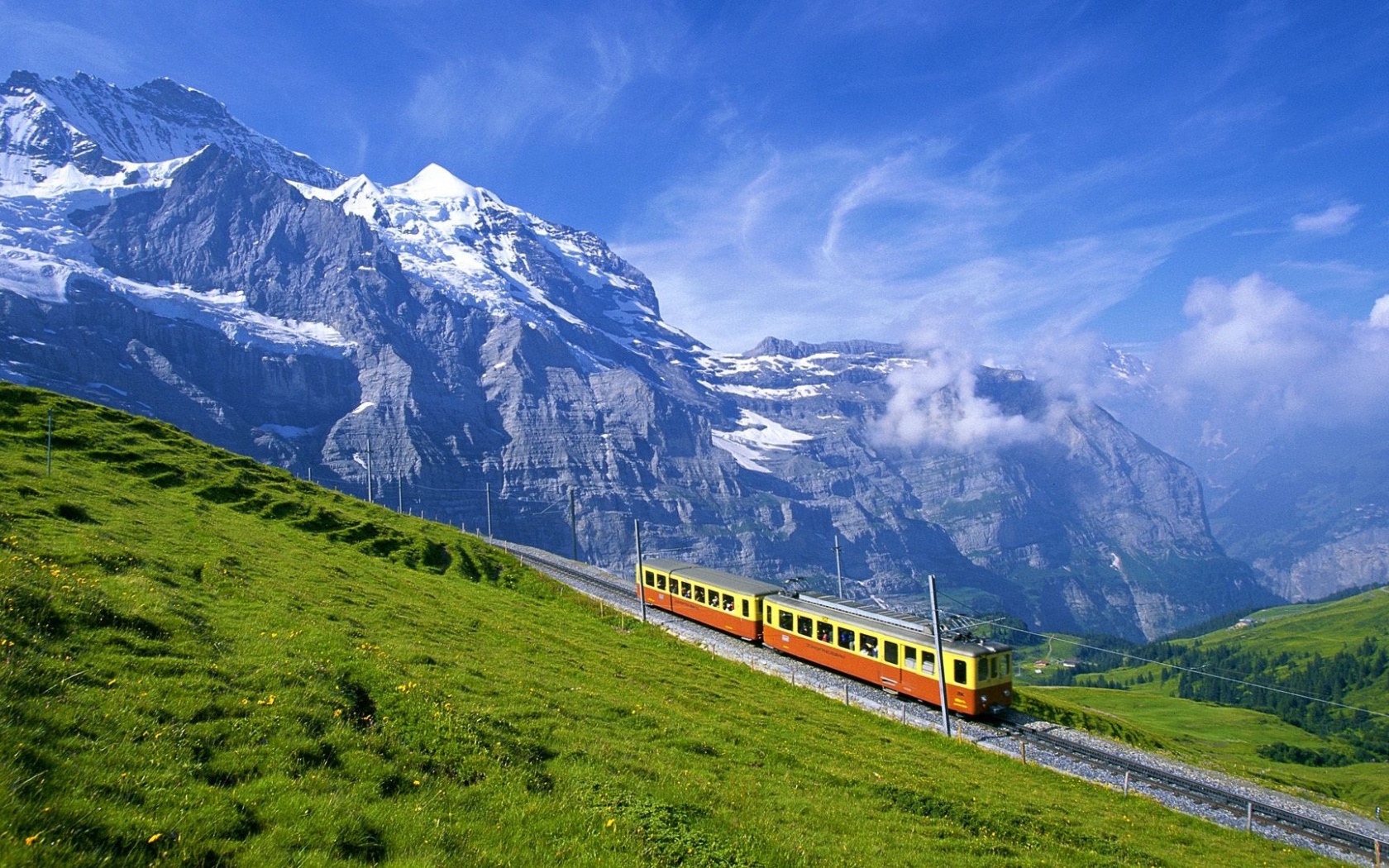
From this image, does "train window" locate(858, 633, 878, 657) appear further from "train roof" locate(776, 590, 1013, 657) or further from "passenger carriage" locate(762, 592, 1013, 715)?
"train roof" locate(776, 590, 1013, 657)

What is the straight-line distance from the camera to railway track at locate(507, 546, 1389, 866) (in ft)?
91.8

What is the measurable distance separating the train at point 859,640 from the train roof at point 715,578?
0.31ft

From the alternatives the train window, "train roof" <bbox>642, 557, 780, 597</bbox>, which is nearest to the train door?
the train window

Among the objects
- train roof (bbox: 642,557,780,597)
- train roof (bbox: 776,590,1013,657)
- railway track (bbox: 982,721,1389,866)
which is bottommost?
railway track (bbox: 982,721,1389,866)

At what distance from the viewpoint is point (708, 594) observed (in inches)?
2142

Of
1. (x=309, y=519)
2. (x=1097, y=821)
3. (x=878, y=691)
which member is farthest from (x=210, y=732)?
(x=309, y=519)

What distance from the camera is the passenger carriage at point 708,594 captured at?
5016cm

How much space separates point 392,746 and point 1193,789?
35225 mm

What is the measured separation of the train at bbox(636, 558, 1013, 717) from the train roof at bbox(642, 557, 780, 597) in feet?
0.31

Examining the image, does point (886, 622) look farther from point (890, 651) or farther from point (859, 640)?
point (890, 651)

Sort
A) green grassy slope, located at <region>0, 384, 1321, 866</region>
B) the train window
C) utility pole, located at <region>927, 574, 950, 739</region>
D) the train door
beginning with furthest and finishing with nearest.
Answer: the train window < the train door < utility pole, located at <region>927, 574, 950, 739</region> < green grassy slope, located at <region>0, 384, 1321, 866</region>

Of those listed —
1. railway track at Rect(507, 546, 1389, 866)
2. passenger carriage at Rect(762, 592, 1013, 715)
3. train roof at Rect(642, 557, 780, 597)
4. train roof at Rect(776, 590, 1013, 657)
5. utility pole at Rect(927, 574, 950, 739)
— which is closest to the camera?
railway track at Rect(507, 546, 1389, 866)

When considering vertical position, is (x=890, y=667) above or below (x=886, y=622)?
below

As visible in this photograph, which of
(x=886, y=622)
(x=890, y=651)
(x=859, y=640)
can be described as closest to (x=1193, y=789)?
(x=890, y=651)
